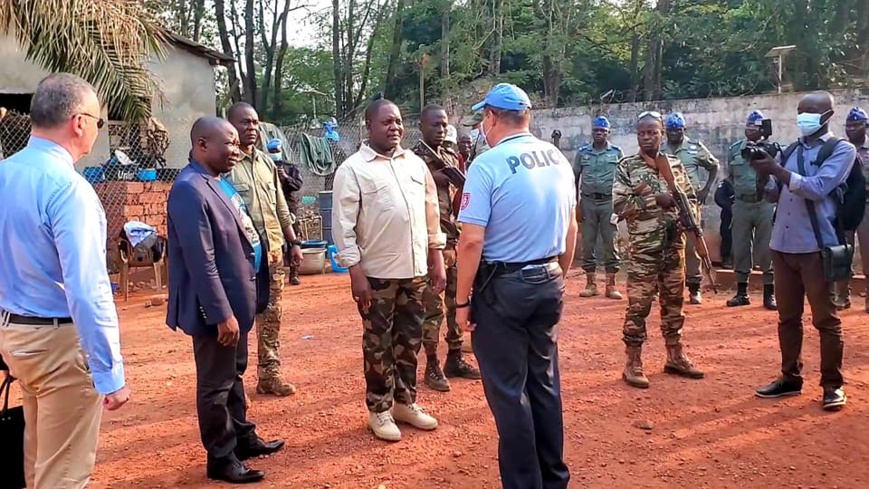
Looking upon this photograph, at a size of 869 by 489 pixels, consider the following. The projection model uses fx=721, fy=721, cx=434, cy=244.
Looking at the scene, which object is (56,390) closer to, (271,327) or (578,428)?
(271,327)

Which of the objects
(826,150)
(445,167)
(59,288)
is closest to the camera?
(59,288)

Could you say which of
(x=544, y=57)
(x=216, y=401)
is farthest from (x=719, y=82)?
(x=216, y=401)

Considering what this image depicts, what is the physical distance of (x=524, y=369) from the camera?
3.37 m

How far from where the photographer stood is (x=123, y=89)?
360 inches

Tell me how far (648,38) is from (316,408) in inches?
633

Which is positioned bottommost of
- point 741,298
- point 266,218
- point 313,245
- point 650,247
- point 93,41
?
point 741,298

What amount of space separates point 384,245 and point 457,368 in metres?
1.75

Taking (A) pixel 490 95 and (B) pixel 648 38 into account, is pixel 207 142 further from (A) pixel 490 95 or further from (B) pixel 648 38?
(B) pixel 648 38

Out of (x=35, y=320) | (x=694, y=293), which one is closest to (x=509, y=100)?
(x=35, y=320)

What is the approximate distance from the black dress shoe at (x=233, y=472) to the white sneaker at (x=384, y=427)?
79 centimetres

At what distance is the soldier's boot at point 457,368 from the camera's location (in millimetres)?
5598

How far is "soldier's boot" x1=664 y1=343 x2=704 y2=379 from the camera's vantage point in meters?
5.49

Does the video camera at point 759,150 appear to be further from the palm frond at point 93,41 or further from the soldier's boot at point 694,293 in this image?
the palm frond at point 93,41

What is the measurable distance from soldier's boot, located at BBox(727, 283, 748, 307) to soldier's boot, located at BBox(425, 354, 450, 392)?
4346mm
